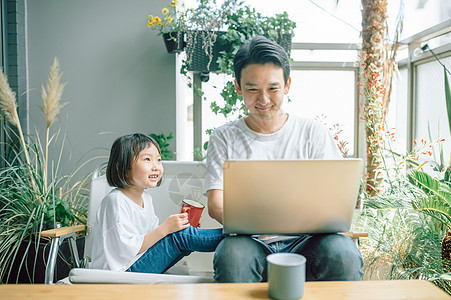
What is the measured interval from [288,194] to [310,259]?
0.40 m

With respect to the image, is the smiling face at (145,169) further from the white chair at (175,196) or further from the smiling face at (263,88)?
the smiling face at (263,88)

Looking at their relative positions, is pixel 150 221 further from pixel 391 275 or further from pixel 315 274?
pixel 391 275

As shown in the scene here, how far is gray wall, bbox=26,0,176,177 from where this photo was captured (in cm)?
303

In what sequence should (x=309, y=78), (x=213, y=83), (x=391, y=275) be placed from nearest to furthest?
(x=391, y=275), (x=213, y=83), (x=309, y=78)

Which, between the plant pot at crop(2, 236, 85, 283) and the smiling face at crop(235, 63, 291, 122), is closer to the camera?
the smiling face at crop(235, 63, 291, 122)

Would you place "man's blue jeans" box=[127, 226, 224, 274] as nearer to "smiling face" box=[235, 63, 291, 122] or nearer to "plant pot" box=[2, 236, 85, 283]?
"smiling face" box=[235, 63, 291, 122]

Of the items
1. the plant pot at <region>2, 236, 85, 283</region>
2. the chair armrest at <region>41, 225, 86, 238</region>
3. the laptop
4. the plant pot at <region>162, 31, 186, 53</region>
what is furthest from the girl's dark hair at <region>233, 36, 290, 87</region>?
the plant pot at <region>2, 236, 85, 283</region>

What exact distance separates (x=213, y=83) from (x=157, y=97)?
0.47 m

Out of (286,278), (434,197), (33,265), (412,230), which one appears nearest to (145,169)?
(286,278)

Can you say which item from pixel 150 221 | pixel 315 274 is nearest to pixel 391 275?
pixel 315 274

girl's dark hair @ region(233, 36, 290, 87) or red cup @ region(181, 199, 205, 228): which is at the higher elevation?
girl's dark hair @ region(233, 36, 290, 87)

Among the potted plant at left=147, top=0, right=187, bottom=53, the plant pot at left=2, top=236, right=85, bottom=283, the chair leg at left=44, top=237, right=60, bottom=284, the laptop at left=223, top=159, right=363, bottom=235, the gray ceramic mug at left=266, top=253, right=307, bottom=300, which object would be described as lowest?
the plant pot at left=2, top=236, right=85, bottom=283

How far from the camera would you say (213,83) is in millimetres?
3104

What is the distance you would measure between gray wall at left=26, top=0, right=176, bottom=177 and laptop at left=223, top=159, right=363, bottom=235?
82.3 inches
